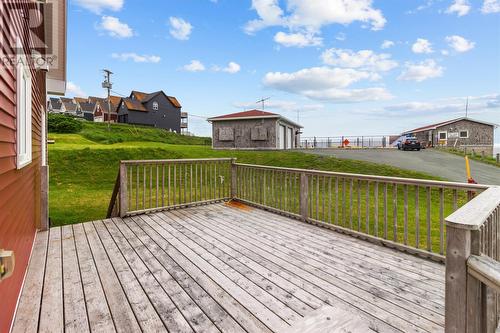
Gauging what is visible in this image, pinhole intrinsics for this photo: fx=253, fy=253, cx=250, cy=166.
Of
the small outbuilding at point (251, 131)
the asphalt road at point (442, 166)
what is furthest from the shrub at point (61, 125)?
the asphalt road at point (442, 166)

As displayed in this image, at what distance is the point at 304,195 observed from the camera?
4.33m

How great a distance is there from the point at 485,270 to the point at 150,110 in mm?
38855

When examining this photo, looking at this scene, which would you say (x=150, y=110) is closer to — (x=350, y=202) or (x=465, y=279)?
(x=350, y=202)

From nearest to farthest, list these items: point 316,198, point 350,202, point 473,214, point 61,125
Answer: point 473,214 < point 350,202 < point 316,198 < point 61,125

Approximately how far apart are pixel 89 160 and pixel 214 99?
55.8ft

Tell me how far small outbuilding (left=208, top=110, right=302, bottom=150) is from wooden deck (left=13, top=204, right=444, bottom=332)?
578 inches

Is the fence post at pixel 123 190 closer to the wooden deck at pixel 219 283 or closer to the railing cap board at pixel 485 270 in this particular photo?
the wooden deck at pixel 219 283

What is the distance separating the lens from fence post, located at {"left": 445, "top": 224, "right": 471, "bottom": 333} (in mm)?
1039

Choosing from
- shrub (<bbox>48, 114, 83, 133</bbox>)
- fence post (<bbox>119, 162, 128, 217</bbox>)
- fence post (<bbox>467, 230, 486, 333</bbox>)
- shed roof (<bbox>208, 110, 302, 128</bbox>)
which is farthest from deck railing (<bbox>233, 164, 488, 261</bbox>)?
shrub (<bbox>48, 114, 83, 133</bbox>)

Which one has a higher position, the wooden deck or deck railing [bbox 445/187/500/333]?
deck railing [bbox 445/187/500/333]

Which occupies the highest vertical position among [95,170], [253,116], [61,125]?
[253,116]

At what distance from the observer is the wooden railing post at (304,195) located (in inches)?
170

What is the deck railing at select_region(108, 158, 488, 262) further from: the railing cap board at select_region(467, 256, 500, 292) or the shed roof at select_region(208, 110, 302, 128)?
the shed roof at select_region(208, 110, 302, 128)

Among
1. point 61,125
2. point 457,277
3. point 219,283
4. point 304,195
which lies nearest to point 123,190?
point 219,283
